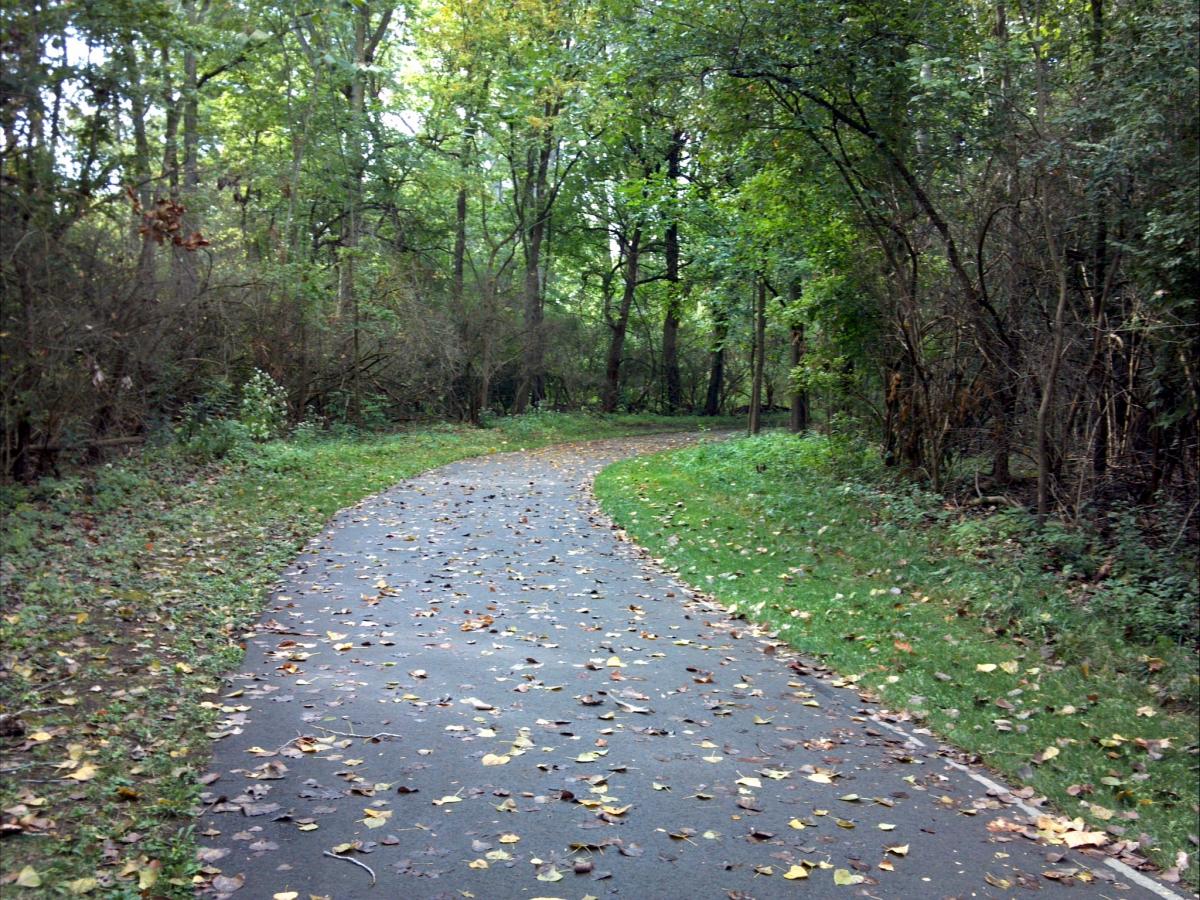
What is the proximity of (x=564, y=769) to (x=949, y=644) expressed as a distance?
4167 mm

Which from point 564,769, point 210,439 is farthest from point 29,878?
point 210,439

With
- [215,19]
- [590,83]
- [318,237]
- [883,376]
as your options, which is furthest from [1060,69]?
[318,237]

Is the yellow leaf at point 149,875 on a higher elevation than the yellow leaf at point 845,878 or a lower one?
higher

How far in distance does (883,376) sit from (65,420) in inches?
461

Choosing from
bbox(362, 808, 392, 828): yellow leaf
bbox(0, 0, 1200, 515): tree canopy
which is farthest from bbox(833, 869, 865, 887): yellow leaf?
bbox(0, 0, 1200, 515): tree canopy

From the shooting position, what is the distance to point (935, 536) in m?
11.7

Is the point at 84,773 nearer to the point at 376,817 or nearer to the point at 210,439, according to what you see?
the point at 376,817

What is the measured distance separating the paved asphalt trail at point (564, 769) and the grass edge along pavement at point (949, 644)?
1.49 feet

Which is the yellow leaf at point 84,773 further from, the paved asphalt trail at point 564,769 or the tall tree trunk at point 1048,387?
the tall tree trunk at point 1048,387

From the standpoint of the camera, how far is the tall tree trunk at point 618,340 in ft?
121

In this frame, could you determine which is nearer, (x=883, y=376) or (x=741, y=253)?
(x=883, y=376)

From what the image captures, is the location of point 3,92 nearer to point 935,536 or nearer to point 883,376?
point 935,536

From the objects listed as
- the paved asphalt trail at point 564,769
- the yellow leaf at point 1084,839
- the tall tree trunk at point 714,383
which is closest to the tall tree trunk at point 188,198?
the paved asphalt trail at point 564,769

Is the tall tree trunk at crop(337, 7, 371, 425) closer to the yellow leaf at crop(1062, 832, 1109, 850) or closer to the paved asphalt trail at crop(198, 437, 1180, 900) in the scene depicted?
the paved asphalt trail at crop(198, 437, 1180, 900)
